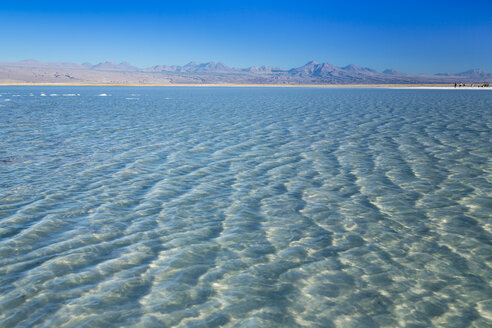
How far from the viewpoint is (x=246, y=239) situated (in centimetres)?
852

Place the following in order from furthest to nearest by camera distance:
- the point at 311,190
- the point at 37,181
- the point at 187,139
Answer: the point at 187,139 < the point at 37,181 < the point at 311,190

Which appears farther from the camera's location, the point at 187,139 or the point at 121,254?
the point at 187,139

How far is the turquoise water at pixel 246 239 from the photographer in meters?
5.96

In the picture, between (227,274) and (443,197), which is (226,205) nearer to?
(227,274)

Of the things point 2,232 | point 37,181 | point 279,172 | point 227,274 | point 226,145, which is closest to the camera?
point 227,274

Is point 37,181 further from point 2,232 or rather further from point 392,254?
point 392,254

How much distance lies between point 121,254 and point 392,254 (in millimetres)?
5216

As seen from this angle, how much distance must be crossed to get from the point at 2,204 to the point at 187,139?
12.1 m

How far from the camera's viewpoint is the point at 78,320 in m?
5.61

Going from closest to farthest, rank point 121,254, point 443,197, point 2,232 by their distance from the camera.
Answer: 1. point 121,254
2. point 2,232
3. point 443,197

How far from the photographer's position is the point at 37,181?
1273cm

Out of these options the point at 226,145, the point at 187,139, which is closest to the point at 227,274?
the point at 226,145

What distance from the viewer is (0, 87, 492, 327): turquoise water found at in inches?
235

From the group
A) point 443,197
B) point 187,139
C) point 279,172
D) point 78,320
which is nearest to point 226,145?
point 187,139
